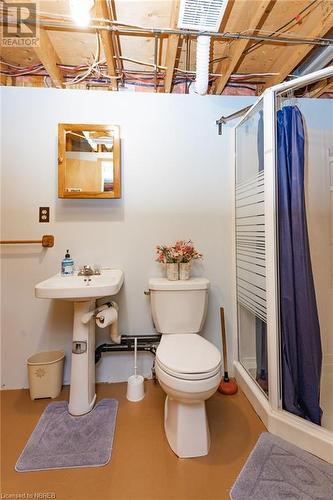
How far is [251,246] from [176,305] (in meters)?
0.64

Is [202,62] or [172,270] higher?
[202,62]

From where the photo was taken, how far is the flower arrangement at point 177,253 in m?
1.80

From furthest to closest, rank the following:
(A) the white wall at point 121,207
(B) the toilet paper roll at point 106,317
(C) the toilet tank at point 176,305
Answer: (A) the white wall at point 121,207, (C) the toilet tank at point 176,305, (B) the toilet paper roll at point 106,317

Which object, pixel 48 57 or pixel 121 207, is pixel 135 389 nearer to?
pixel 121 207

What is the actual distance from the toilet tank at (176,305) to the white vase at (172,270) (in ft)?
0.22

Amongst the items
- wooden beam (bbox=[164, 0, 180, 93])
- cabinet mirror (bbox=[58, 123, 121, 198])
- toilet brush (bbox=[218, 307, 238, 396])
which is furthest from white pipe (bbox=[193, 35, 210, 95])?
toilet brush (bbox=[218, 307, 238, 396])

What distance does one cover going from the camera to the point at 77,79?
197cm

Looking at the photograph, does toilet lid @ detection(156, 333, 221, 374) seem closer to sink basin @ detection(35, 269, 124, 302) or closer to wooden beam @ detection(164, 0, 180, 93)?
sink basin @ detection(35, 269, 124, 302)

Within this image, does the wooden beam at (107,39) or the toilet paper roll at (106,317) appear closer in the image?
the wooden beam at (107,39)

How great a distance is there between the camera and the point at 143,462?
1.24m

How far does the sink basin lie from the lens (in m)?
1.37
